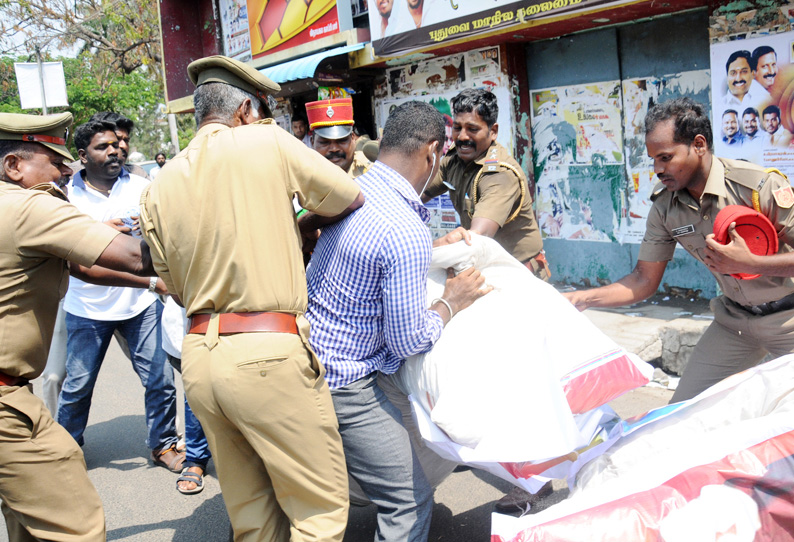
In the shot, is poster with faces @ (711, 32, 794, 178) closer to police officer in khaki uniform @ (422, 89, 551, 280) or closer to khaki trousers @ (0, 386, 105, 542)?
police officer in khaki uniform @ (422, 89, 551, 280)

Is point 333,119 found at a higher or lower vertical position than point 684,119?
higher

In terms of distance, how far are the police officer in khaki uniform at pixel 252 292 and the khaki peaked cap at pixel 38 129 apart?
2.20ft

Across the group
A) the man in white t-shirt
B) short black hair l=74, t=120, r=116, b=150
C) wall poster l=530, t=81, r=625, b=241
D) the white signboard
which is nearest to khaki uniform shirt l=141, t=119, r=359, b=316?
the man in white t-shirt

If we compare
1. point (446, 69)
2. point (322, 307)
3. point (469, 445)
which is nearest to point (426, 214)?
point (322, 307)

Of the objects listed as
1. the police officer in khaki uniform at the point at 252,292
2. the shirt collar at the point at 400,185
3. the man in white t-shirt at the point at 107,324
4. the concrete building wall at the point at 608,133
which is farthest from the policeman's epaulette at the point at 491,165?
the concrete building wall at the point at 608,133

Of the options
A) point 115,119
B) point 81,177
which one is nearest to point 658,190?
point 115,119

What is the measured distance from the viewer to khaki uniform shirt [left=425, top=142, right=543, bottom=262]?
3.57 m

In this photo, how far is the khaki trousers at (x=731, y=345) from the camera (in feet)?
9.37

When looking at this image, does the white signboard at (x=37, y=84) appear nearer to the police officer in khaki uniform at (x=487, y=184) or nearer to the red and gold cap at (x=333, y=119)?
the red and gold cap at (x=333, y=119)

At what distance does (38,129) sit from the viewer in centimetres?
257

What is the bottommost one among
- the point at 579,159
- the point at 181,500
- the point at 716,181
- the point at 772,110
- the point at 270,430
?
the point at 181,500

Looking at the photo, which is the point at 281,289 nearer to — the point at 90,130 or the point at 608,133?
the point at 90,130

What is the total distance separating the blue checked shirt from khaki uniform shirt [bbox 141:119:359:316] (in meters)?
0.17

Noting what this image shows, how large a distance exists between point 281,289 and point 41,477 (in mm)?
1172
